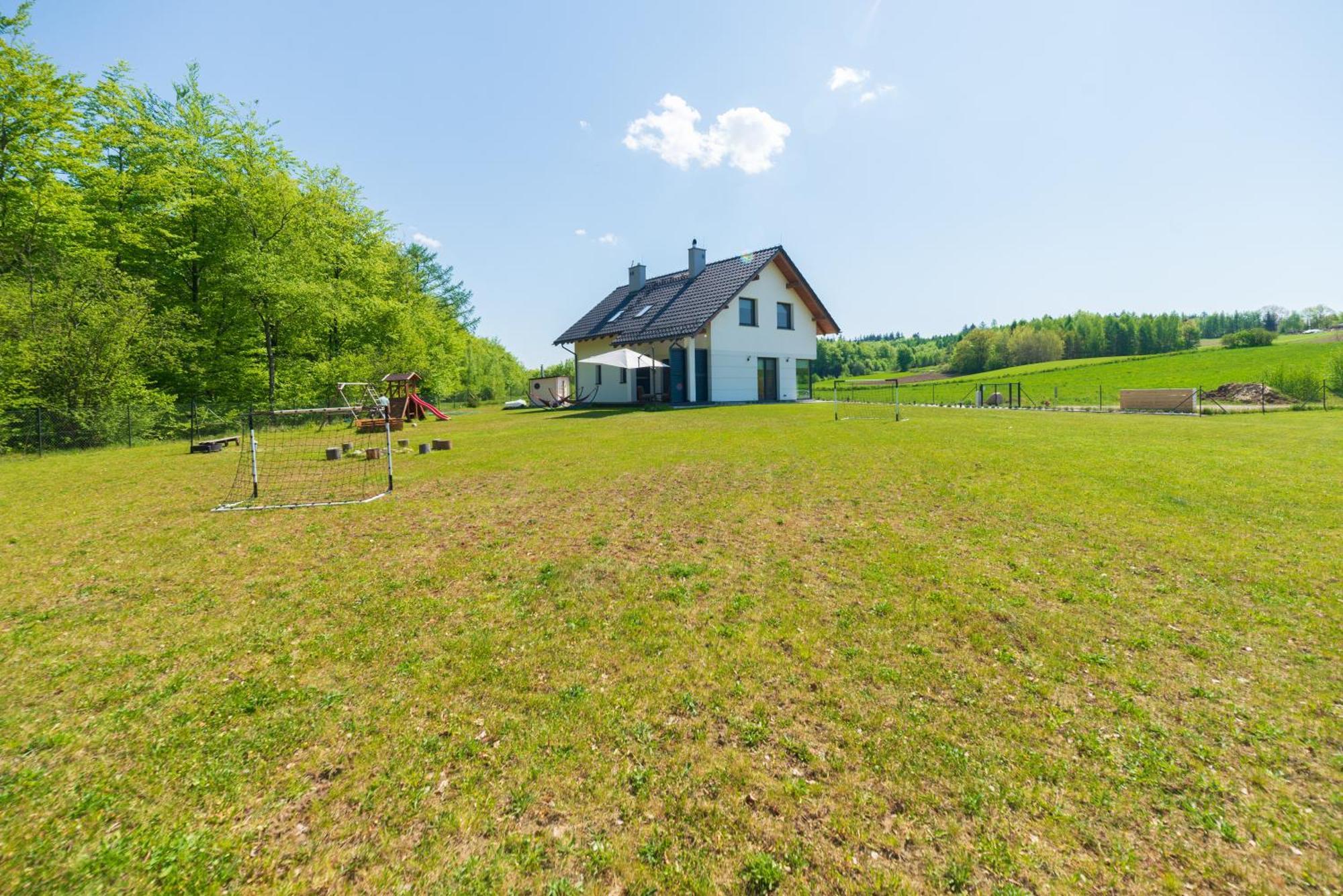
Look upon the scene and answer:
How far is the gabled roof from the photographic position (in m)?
26.9

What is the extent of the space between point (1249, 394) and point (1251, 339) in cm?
5562

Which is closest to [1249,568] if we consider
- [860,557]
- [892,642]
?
[860,557]

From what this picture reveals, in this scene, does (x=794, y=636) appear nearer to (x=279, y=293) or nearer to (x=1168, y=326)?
(x=279, y=293)

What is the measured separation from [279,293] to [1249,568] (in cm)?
3062

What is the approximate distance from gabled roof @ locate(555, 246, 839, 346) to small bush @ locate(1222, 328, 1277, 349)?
71.5 metres

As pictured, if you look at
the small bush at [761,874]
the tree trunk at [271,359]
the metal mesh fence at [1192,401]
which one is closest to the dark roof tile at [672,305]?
the metal mesh fence at [1192,401]

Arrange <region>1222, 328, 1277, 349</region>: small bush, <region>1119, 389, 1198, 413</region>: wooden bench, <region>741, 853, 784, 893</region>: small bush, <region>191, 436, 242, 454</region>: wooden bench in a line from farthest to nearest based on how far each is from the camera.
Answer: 1. <region>1222, 328, 1277, 349</region>: small bush
2. <region>1119, 389, 1198, 413</region>: wooden bench
3. <region>191, 436, 242, 454</region>: wooden bench
4. <region>741, 853, 784, 893</region>: small bush

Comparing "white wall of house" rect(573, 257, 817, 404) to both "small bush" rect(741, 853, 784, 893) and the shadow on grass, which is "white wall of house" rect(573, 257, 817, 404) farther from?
"small bush" rect(741, 853, 784, 893)

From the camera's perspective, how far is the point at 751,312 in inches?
1115

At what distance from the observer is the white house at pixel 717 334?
27078mm

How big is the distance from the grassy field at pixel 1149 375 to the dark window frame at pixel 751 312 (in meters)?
10.4

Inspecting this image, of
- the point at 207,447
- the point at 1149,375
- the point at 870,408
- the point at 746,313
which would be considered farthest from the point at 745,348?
the point at 1149,375

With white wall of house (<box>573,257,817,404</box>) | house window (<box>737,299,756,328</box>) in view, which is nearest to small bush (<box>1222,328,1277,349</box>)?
white wall of house (<box>573,257,817,404</box>)

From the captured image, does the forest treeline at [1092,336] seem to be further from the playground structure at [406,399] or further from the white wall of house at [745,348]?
the playground structure at [406,399]
